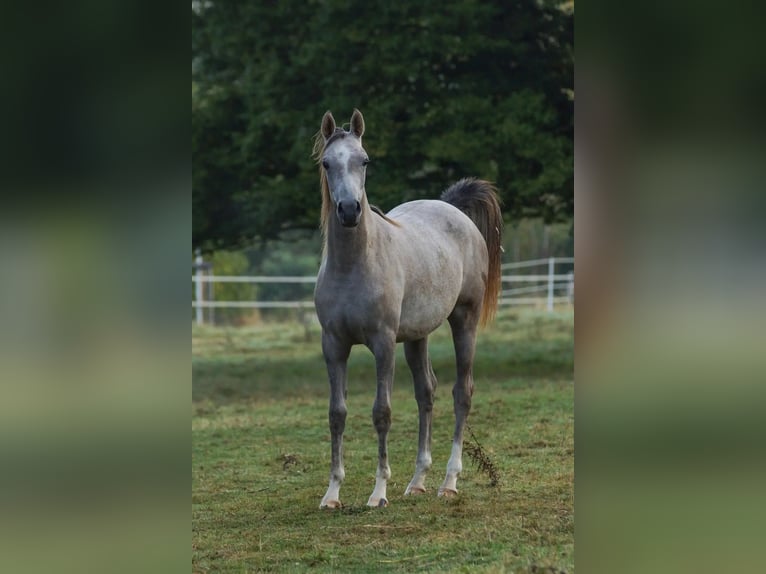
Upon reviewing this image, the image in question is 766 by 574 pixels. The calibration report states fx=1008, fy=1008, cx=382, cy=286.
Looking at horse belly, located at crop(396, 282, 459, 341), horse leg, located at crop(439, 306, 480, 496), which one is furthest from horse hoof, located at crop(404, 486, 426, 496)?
horse belly, located at crop(396, 282, 459, 341)

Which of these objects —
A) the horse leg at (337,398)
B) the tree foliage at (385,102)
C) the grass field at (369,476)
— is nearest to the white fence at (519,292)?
the grass field at (369,476)

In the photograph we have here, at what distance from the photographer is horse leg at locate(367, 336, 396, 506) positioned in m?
5.59

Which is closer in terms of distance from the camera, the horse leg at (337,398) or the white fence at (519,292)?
the horse leg at (337,398)

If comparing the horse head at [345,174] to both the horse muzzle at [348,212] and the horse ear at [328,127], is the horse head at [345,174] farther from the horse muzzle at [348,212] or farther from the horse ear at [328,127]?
the horse ear at [328,127]

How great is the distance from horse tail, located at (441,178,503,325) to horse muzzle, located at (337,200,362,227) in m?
2.01

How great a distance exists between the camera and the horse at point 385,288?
5.43 metres

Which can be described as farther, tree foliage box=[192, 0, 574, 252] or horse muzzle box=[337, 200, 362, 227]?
tree foliage box=[192, 0, 574, 252]

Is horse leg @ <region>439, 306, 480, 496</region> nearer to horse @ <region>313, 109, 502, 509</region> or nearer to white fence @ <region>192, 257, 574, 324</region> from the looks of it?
horse @ <region>313, 109, 502, 509</region>
